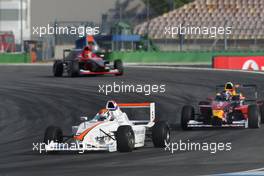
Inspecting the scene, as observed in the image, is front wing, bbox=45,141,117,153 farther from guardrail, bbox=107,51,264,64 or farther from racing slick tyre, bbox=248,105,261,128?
guardrail, bbox=107,51,264,64

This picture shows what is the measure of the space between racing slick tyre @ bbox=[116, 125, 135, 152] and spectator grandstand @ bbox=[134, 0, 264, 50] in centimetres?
4978

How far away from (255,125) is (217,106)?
1025 mm

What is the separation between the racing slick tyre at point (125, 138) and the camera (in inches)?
650

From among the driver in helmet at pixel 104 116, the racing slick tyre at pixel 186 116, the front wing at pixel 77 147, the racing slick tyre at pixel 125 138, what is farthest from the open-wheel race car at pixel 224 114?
the front wing at pixel 77 147

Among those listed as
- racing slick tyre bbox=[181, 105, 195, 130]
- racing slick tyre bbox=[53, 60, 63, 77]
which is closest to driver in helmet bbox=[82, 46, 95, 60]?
racing slick tyre bbox=[53, 60, 63, 77]

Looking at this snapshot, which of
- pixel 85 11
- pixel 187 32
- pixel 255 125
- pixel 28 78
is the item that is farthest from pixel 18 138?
pixel 85 11

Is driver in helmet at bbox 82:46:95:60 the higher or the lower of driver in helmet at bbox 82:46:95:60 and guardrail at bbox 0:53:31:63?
the higher

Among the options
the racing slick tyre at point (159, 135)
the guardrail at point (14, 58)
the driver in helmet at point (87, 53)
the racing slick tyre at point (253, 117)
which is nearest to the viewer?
the racing slick tyre at point (159, 135)

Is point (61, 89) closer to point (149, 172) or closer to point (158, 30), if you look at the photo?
point (149, 172)

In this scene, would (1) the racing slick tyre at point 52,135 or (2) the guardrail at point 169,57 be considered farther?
(2) the guardrail at point 169,57

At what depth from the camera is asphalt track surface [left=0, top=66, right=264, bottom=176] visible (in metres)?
14.6

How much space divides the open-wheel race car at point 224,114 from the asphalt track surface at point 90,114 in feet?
0.78

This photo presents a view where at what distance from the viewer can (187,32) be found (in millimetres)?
70938

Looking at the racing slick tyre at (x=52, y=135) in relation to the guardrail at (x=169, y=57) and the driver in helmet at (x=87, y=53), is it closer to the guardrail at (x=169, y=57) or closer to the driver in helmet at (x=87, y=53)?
the driver in helmet at (x=87, y=53)
